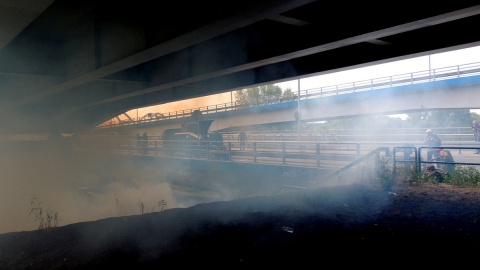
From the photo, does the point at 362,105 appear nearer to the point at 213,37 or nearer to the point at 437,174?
the point at 437,174

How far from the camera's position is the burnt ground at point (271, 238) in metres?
3.13

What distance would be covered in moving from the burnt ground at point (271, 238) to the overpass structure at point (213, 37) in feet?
8.79

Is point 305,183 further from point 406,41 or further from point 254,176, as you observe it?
point 406,41

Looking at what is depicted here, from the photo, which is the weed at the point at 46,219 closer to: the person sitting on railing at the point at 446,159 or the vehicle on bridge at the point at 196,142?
the vehicle on bridge at the point at 196,142

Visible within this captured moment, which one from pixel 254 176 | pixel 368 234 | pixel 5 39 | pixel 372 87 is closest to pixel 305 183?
pixel 254 176

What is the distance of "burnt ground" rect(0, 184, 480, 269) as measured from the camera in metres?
3.13

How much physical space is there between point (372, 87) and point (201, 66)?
19785 millimetres

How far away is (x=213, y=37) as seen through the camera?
5.32 metres

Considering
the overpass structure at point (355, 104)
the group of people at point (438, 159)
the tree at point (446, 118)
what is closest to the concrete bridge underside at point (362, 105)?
the overpass structure at point (355, 104)

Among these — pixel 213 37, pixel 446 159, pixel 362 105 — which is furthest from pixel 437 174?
pixel 362 105

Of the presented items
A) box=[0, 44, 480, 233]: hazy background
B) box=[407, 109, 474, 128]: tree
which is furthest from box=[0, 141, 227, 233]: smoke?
box=[407, 109, 474, 128]: tree

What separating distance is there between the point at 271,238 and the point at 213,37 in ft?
11.1

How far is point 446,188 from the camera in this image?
658 centimetres

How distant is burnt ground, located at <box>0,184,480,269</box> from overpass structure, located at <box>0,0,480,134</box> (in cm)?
268
